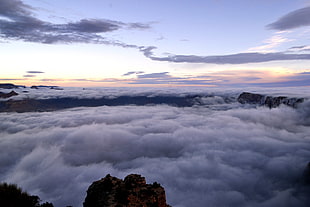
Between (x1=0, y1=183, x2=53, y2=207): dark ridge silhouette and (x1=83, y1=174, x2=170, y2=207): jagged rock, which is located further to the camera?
(x1=0, y1=183, x2=53, y2=207): dark ridge silhouette

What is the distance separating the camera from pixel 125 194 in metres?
14.7

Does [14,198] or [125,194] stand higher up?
[125,194]

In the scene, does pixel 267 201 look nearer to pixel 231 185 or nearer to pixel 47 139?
pixel 231 185

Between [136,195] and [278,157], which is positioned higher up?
[136,195]

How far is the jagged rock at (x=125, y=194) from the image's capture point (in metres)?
14.2

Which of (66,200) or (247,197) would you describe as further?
(247,197)

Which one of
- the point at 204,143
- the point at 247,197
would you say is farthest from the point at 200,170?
the point at 204,143

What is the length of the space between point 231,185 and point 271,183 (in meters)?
20.5

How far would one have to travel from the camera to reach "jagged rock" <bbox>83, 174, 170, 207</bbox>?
14.2 metres

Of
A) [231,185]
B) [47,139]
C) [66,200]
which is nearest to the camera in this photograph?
[66,200]

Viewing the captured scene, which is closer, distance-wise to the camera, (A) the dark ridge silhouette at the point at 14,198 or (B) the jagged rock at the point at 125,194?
(B) the jagged rock at the point at 125,194

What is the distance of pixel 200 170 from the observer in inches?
3745

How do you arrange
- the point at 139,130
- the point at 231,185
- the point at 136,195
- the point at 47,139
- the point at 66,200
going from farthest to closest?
the point at 139,130, the point at 47,139, the point at 231,185, the point at 66,200, the point at 136,195

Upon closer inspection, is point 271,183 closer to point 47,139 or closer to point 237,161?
point 237,161
